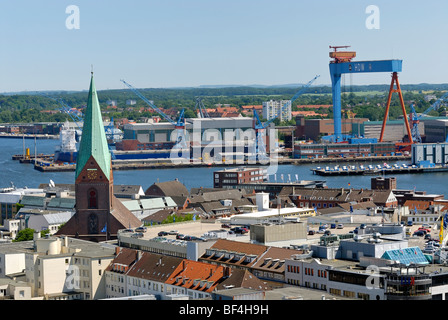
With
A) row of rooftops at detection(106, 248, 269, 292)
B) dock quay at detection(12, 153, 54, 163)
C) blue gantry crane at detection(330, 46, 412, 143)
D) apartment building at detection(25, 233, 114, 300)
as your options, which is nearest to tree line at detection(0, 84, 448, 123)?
blue gantry crane at detection(330, 46, 412, 143)

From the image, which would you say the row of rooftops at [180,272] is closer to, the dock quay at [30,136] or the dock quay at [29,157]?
the dock quay at [29,157]

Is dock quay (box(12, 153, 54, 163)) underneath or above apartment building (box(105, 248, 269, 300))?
underneath

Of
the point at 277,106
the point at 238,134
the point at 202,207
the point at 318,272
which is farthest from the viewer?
the point at 277,106

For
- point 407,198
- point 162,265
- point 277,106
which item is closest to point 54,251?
point 162,265

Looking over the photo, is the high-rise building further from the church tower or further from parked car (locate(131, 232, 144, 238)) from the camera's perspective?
parked car (locate(131, 232, 144, 238))

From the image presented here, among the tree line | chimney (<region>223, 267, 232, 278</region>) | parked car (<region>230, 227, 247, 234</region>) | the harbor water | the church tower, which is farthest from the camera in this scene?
the tree line

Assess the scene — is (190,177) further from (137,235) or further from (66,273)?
(66,273)

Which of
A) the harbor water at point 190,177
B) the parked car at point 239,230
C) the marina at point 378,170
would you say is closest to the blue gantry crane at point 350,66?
the harbor water at point 190,177

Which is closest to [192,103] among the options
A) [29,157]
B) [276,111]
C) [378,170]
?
[276,111]
